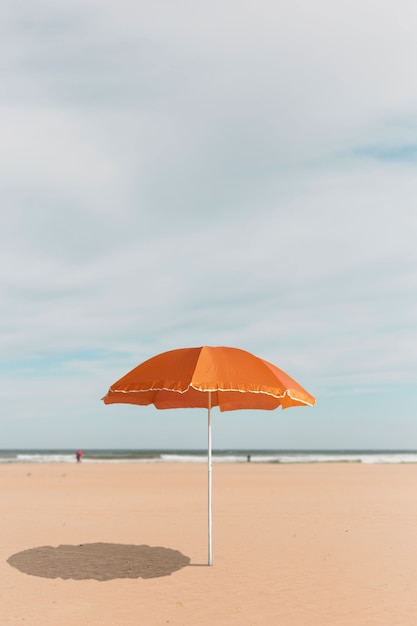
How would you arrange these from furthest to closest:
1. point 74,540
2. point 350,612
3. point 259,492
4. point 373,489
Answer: point 373,489 < point 259,492 < point 74,540 < point 350,612

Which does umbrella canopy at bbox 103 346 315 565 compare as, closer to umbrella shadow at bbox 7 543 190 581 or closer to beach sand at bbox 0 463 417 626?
beach sand at bbox 0 463 417 626

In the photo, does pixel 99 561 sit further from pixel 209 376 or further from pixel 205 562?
pixel 209 376

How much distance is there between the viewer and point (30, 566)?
9992 millimetres

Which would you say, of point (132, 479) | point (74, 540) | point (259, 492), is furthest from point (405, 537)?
point (132, 479)

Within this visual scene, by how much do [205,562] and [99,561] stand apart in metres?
1.71

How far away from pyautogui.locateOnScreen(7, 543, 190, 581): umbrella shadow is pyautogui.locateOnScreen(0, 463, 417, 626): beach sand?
0.06 feet

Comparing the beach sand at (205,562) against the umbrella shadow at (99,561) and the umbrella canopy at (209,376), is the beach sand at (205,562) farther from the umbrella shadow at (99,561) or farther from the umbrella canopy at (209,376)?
the umbrella canopy at (209,376)

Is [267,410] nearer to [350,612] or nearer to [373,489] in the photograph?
[350,612]

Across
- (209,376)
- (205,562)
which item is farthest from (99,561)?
(209,376)

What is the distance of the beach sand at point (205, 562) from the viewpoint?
24.8 feet

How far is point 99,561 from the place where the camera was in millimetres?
10336

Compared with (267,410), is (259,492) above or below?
below

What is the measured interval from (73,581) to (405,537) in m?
7.24

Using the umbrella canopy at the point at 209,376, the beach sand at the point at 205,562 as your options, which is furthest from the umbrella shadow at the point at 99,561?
the umbrella canopy at the point at 209,376
